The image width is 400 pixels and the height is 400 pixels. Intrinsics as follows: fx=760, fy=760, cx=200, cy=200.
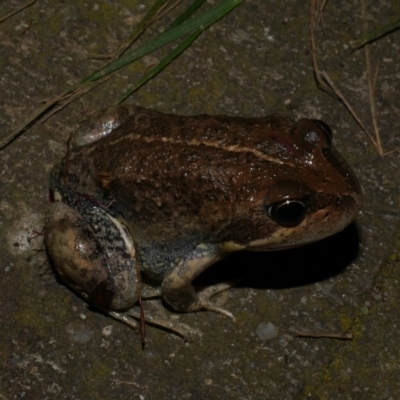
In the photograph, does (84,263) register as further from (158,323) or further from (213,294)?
(213,294)

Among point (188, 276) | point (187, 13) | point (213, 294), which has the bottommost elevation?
point (213, 294)

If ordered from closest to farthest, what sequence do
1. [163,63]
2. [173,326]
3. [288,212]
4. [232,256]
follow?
[288,212] → [173,326] → [232,256] → [163,63]

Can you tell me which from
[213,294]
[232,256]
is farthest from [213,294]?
[232,256]

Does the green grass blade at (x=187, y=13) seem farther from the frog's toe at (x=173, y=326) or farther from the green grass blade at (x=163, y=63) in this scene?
the frog's toe at (x=173, y=326)

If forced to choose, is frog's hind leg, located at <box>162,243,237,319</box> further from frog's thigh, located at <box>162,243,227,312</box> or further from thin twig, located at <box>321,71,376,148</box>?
thin twig, located at <box>321,71,376,148</box>

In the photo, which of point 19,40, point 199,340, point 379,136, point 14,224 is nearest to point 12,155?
point 14,224

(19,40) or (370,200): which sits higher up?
(19,40)

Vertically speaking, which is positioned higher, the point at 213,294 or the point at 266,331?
the point at 213,294

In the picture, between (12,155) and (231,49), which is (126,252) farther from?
(231,49)
